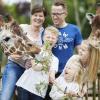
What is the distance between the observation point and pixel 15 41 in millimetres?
6512

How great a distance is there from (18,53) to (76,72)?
2.41 ft

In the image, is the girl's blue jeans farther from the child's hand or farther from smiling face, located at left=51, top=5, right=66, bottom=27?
smiling face, located at left=51, top=5, right=66, bottom=27

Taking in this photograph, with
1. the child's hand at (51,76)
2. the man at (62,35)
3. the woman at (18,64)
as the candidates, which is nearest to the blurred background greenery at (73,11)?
the man at (62,35)

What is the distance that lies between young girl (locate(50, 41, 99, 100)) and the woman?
1.51 feet

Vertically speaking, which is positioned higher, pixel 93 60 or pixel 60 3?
pixel 60 3

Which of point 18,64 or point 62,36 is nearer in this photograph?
point 18,64

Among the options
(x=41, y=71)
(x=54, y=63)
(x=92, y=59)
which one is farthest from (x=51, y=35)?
(x=92, y=59)

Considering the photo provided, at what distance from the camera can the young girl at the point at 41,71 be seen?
648 centimetres

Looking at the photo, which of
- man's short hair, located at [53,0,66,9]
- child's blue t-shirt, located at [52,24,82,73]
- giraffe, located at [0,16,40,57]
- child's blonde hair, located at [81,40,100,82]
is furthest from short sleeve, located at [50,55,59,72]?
man's short hair, located at [53,0,66,9]

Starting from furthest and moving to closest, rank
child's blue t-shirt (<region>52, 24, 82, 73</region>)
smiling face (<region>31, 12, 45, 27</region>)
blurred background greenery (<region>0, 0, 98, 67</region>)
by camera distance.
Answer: blurred background greenery (<region>0, 0, 98, 67</region>) → child's blue t-shirt (<region>52, 24, 82, 73</region>) → smiling face (<region>31, 12, 45, 27</region>)

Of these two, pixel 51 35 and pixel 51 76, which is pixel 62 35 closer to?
pixel 51 35

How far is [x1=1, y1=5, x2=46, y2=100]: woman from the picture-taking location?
21.5 ft

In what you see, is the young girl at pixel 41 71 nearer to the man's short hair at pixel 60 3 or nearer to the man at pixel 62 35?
the man at pixel 62 35

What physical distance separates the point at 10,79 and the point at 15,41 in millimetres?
470
